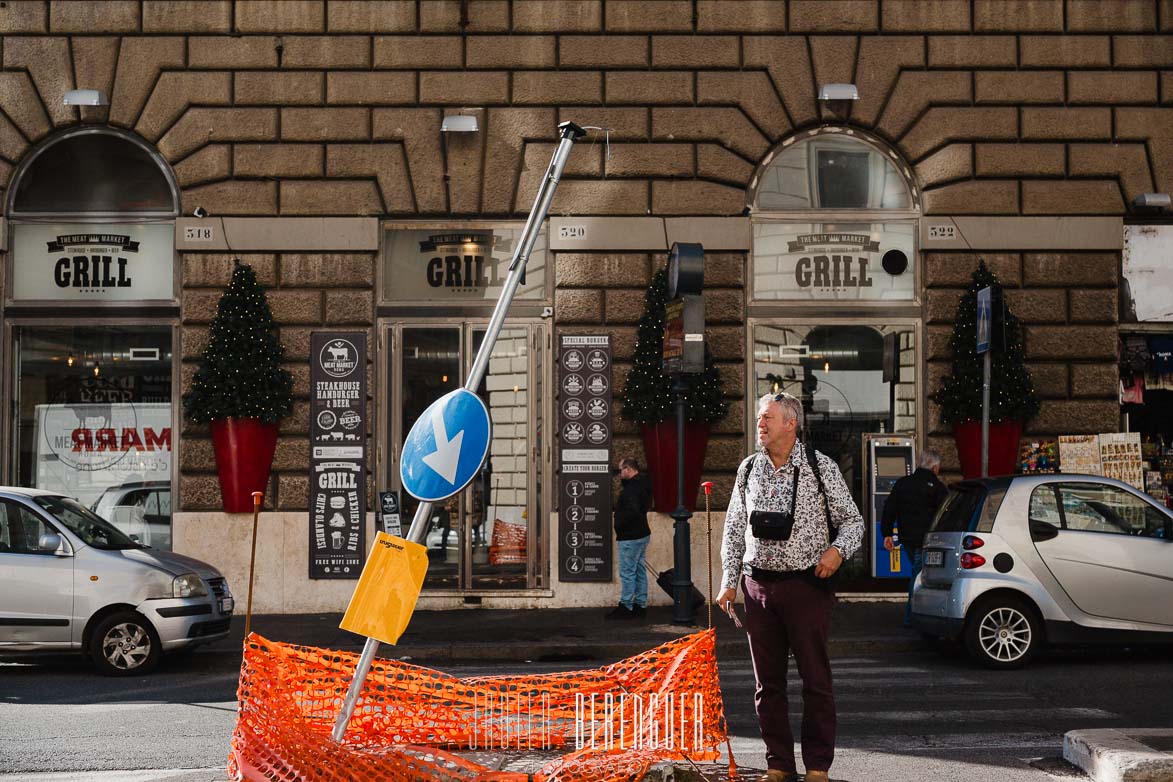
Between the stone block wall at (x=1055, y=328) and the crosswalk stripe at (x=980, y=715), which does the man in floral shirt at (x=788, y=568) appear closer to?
the crosswalk stripe at (x=980, y=715)

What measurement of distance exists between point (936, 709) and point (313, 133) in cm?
1020

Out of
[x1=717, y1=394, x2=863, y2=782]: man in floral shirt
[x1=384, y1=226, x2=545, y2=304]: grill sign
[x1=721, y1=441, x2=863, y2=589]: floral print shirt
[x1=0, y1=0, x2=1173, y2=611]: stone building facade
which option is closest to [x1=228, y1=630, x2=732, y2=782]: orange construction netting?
[x1=717, y1=394, x2=863, y2=782]: man in floral shirt

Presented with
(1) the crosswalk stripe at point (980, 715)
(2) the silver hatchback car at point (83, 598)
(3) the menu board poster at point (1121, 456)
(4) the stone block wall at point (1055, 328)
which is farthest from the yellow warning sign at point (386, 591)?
(3) the menu board poster at point (1121, 456)

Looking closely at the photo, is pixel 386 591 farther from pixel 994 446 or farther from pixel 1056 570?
pixel 994 446

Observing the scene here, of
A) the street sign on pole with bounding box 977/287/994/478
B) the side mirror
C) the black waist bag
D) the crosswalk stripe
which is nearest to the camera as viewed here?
the black waist bag

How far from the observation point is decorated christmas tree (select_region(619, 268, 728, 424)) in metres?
15.4

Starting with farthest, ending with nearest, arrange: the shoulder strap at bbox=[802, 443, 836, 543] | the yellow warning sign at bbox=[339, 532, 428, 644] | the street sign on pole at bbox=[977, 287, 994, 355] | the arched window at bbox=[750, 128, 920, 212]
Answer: the arched window at bbox=[750, 128, 920, 212] → the street sign on pole at bbox=[977, 287, 994, 355] → the shoulder strap at bbox=[802, 443, 836, 543] → the yellow warning sign at bbox=[339, 532, 428, 644]

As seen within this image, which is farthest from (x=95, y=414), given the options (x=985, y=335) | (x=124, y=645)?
(x=985, y=335)

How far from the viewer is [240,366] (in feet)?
50.6

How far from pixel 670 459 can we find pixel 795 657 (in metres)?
9.10

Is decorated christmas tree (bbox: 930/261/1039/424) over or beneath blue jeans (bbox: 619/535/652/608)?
over

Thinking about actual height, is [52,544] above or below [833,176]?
below

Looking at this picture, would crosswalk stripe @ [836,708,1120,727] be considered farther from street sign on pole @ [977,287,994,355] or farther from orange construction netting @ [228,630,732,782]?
street sign on pole @ [977,287,994,355]

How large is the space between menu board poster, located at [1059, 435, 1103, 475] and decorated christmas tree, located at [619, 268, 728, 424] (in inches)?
159
